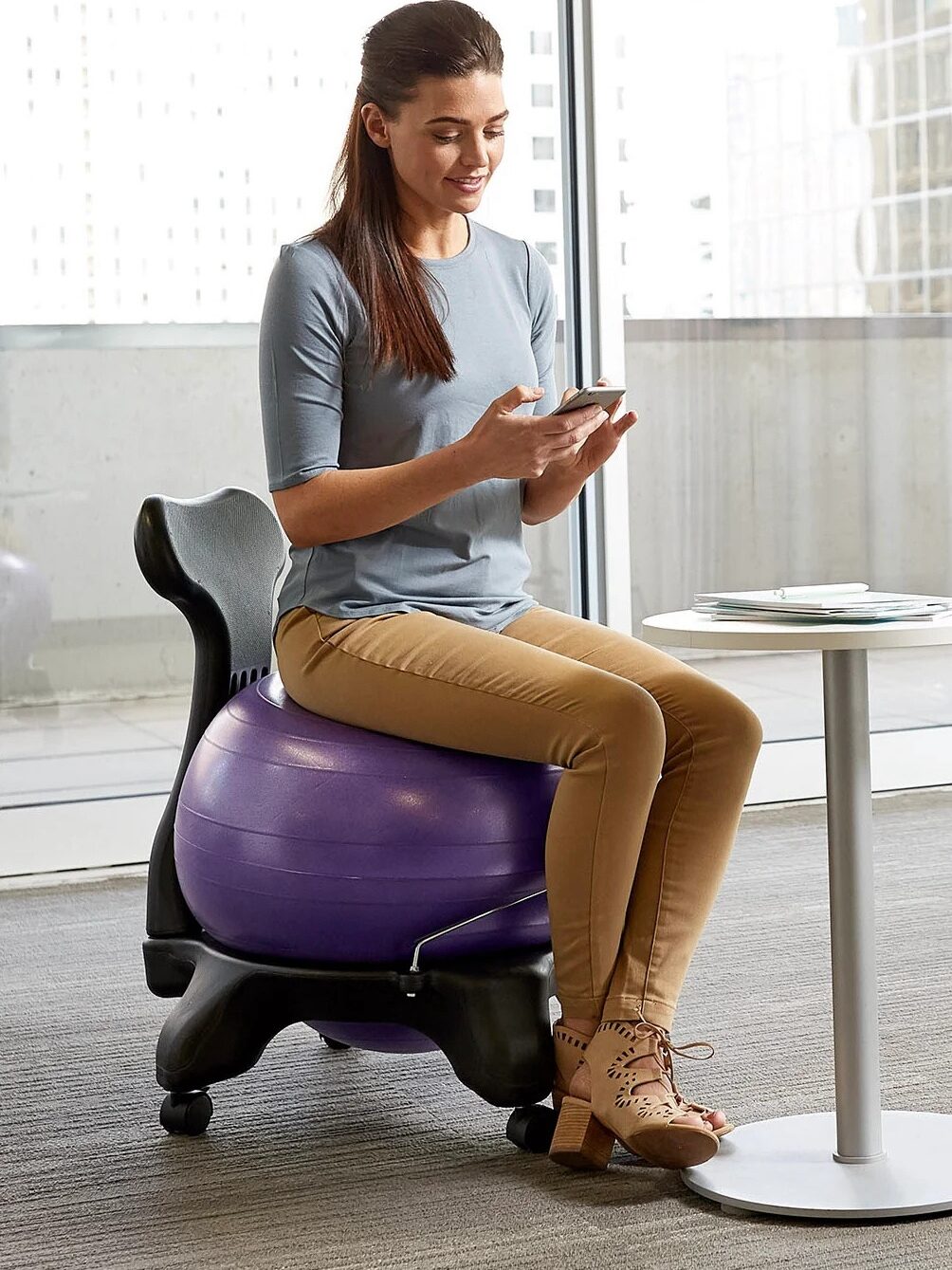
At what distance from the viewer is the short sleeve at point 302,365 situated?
6.44ft

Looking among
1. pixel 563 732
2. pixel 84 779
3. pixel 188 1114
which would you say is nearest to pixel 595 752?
pixel 563 732

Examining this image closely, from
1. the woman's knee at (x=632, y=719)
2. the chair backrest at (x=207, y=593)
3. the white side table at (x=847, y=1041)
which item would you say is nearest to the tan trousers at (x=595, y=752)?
the woman's knee at (x=632, y=719)

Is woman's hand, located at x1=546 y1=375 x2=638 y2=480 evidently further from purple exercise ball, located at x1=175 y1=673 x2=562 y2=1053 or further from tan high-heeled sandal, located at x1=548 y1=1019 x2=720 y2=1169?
tan high-heeled sandal, located at x1=548 y1=1019 x2=720 y2=1169

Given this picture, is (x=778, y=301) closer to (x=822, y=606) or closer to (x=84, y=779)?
(x=84, y=779)

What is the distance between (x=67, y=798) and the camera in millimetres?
3535

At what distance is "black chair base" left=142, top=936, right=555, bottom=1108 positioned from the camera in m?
1.88

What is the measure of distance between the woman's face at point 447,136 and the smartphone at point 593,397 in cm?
34

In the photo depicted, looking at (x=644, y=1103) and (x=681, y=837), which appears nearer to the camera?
(x=644, y=1103)

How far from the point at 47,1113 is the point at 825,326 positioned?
274 cm

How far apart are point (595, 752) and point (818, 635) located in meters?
0.29

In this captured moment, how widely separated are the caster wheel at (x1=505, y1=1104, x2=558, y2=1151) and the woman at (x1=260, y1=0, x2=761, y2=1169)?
5 cm

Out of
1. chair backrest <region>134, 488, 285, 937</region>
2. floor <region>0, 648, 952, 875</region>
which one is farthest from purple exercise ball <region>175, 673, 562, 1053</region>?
floor <region>0, 648, 952, 875</region>

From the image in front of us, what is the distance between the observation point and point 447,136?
1.99 metres

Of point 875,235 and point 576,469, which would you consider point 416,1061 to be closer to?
point 576,469
